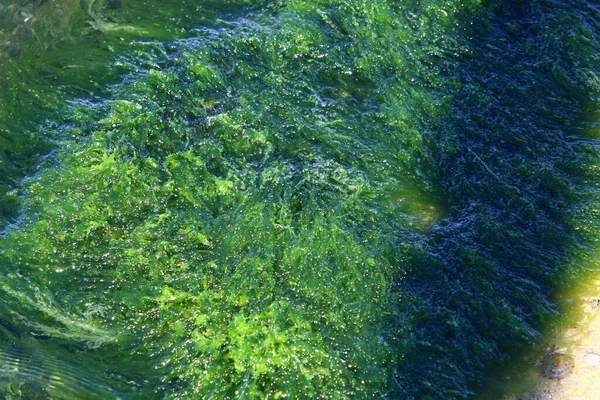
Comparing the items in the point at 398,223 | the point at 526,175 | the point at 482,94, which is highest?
the point at 482,94

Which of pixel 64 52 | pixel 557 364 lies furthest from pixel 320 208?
pixel 64 52

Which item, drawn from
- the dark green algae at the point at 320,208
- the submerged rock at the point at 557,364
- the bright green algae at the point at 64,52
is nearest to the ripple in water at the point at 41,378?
the dark green algae at the point at 320,208

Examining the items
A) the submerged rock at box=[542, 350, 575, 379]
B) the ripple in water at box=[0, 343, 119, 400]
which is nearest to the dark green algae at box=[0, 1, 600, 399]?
the ripple in water at box=[0, 343, 119, 400]

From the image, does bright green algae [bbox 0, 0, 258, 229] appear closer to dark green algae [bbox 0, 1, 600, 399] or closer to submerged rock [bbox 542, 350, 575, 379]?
dark green algae [bbox 0, 1, 600, 399]

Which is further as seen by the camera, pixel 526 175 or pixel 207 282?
pixel 526 175

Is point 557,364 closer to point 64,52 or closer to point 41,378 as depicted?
point 41,378

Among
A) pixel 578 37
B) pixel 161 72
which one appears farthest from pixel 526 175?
pixel 161 72

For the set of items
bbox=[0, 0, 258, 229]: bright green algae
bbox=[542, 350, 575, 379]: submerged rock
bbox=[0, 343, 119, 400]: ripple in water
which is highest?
bbox=[0, 0, 258, 229]: bright green algae

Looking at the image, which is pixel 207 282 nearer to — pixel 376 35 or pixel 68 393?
pixel 68 393
